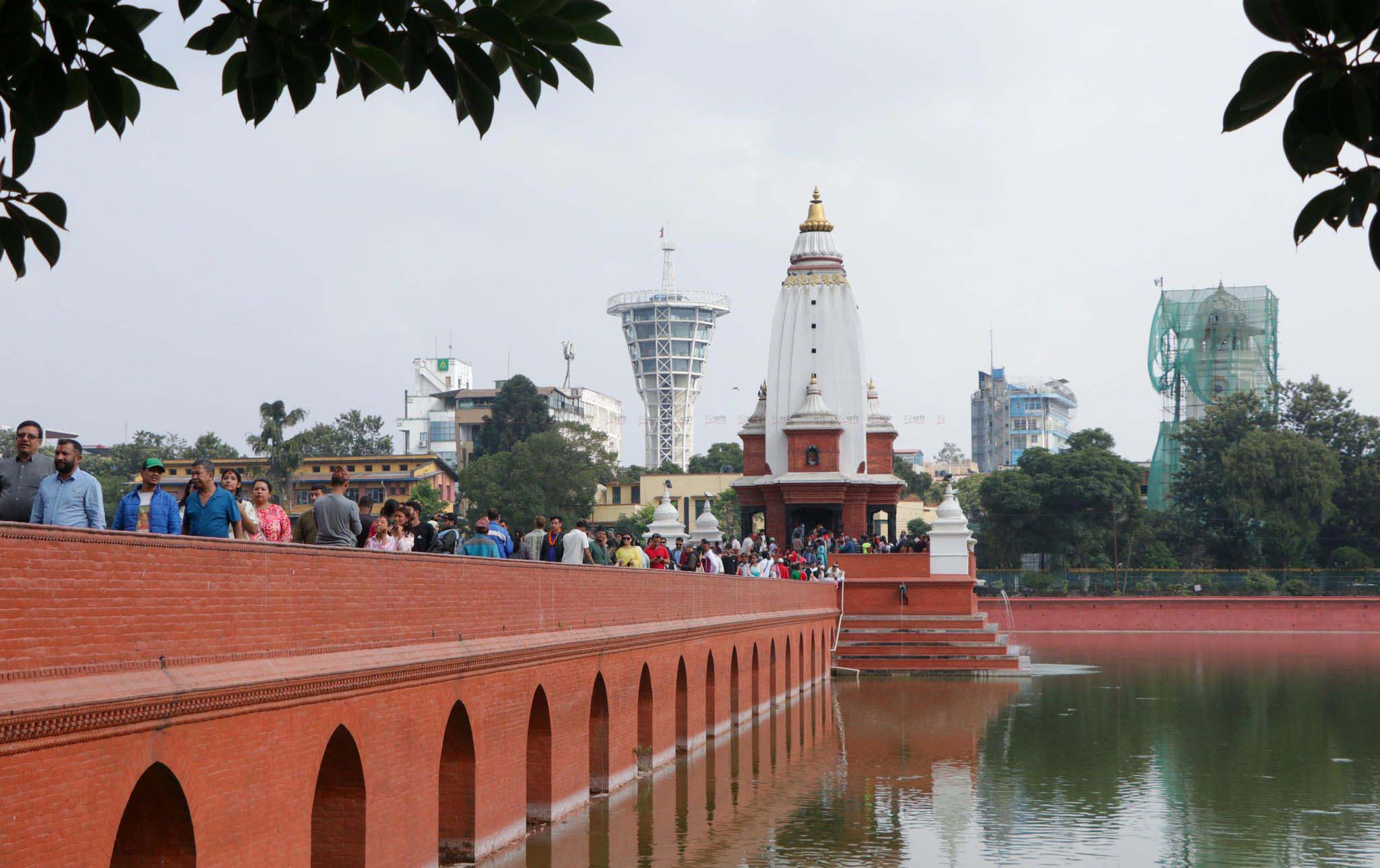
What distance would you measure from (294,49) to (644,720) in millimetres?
16671

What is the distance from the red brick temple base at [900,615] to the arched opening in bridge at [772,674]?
24.1 feet

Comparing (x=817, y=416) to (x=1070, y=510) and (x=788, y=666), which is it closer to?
(x=788, y=666)

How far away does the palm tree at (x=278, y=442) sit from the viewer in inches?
2591

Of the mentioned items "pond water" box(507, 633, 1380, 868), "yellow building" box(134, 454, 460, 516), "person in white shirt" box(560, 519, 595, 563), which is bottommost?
"pond water" box(507, 633, 1380, 868)

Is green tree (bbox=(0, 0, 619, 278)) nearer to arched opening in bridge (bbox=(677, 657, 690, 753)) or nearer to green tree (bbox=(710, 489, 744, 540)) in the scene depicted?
arched opening in bridge (bbox=(677, 657, 690, 753))

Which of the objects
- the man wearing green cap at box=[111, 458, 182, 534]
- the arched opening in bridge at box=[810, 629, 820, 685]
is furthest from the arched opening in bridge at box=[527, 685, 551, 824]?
the arched opening in bridge at box=[810, 629, 820, 685]

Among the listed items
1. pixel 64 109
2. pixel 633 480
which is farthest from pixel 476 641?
pixel 633 480

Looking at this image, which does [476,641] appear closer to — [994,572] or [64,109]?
[64,109]

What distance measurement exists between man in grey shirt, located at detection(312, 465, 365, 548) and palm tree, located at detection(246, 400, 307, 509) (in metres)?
55.0

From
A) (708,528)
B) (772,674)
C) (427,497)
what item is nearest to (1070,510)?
(427,497)

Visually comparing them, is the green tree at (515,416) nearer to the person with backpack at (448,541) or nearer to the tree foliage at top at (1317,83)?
the person with backpack at (448,541)

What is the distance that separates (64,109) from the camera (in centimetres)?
446

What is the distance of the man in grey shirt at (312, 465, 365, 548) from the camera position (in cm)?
1206

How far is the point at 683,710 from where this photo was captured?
75.5 feet
